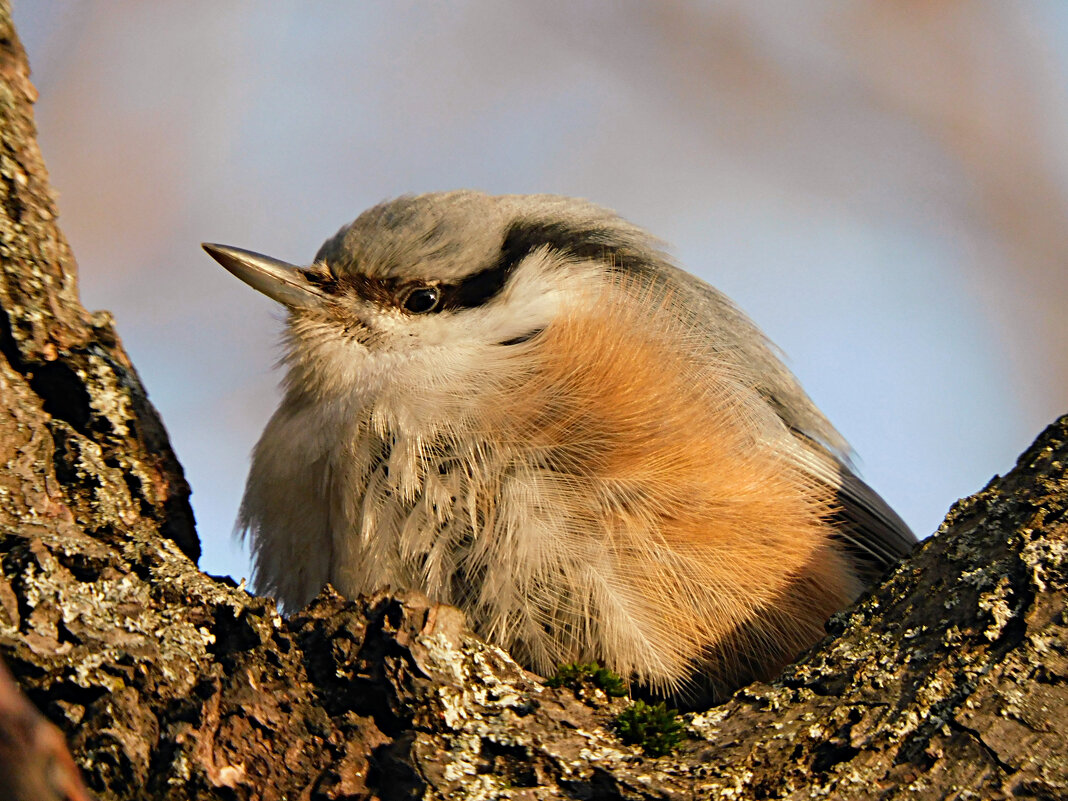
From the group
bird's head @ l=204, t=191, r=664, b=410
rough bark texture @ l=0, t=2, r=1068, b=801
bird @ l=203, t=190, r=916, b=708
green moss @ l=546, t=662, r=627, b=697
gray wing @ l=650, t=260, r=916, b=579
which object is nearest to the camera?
rough bark texture @ l=0, t=2, r=1068, b=801

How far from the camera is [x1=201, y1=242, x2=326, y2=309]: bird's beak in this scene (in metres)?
3.09

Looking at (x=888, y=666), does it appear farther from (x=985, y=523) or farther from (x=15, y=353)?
(x=15, y=353)

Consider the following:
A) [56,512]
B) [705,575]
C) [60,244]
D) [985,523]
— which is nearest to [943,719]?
[985,523]

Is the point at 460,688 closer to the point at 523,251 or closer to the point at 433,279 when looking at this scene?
the point at 433,279

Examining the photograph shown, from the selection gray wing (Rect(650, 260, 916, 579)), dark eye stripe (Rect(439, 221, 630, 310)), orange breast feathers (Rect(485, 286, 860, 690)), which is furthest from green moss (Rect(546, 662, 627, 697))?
dark eye stripe (Rect(439, 221, 630, 310))

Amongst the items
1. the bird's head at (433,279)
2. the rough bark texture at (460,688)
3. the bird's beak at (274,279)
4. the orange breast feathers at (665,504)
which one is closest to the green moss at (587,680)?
the rough bark texture at (460,688)

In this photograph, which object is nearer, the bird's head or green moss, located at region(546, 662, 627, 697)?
green moss, located at region(546, 662, 627, 697)

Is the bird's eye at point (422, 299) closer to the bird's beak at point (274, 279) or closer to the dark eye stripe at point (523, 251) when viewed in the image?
the dark eye stripe at point (523, 251)

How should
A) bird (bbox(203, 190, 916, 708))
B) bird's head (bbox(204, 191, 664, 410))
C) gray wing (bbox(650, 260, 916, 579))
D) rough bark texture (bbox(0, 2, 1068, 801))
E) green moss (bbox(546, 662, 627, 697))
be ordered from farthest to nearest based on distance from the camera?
gray wing (bbox(650, 260, 916, 579)), bird's head (bbox(204, 191, 664, 410)), bird (bbox(203, 190, 916, 708)), green moss (bbox(546, 662, 627, 697)), rough bark texture (bbox(0, 2, 1068, 801))

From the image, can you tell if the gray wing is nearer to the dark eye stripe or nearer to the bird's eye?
the dark eye stripe

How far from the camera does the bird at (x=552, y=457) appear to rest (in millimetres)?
2383

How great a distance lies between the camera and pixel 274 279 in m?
3.12

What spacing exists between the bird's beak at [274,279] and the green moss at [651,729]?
69.4 inches

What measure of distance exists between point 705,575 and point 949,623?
0.78 metres
